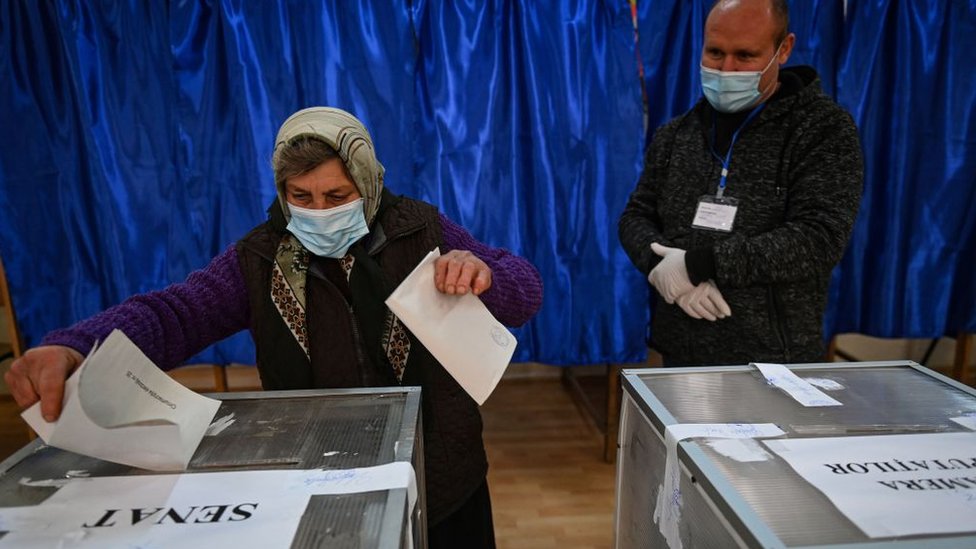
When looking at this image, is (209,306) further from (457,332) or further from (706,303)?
(706,303)

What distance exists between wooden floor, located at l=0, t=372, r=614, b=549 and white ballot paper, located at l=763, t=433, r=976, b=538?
129cm

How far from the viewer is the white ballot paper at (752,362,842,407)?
0.83 metres

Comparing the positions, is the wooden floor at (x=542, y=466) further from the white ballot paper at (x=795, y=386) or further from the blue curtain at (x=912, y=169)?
the blue curtain at (x=912, y=169)

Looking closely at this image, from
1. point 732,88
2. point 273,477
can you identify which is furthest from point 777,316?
point 273,477

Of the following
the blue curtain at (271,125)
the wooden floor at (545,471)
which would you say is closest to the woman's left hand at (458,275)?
the wooden floor at (545,471)

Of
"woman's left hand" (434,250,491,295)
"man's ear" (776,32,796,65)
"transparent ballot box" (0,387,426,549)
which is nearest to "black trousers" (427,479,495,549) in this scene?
"transparent ballot box" (0,387,426,549)

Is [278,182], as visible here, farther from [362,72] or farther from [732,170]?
[362,72]

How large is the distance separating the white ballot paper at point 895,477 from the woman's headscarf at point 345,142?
0.74m

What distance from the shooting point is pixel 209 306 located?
3.25 ft

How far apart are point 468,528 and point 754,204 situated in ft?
3.08

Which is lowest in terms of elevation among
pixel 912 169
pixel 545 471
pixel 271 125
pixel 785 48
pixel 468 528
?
pixel 545 471

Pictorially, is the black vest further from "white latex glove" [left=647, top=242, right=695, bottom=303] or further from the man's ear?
the man's ear

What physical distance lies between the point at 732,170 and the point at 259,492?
1173 mm

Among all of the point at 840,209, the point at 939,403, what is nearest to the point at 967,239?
the point at 840,209
